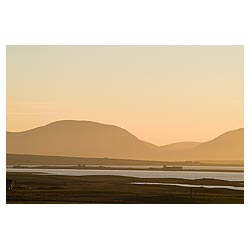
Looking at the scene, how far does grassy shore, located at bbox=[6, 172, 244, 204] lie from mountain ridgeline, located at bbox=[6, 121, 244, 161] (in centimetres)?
16

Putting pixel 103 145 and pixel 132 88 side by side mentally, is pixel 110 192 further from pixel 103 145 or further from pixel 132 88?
pixel 132 88

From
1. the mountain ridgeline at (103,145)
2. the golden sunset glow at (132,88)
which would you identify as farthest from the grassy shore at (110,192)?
the golden sunset glow at (132,88)

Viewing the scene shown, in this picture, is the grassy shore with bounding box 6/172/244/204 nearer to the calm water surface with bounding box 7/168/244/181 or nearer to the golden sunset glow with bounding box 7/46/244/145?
the calm water surface with bounding box 7/168/244/181

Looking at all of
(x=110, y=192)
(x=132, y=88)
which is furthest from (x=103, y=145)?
(x=132, y=88)

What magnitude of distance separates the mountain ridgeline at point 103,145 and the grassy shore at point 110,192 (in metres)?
0.16

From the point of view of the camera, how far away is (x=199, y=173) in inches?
229

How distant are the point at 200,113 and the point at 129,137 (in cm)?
49

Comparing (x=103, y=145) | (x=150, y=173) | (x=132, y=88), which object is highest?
(x=132, y=88)

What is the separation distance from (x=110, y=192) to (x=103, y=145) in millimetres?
314

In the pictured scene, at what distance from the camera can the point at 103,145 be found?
5891mm

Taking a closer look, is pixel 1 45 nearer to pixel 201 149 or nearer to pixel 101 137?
pixel 101 137

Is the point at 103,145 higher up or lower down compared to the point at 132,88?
lower down
